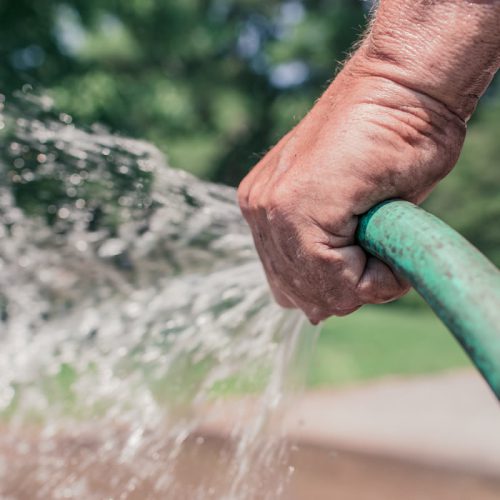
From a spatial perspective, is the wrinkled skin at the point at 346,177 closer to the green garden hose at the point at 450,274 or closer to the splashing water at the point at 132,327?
the green garden hose at the point at 450,274

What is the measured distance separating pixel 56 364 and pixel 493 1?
6.86ft

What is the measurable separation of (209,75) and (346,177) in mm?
11989

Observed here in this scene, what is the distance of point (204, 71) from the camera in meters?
12.9

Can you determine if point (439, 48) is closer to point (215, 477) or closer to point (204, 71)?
point (215, 477)

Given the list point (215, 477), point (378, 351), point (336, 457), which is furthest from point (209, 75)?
point (215, 477)

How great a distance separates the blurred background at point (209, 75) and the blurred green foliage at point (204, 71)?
0.01 m

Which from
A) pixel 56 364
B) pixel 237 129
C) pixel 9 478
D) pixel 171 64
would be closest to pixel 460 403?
pixel 9 478

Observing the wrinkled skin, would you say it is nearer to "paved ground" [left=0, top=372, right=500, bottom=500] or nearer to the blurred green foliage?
"paved ground" [left=0, top=372, right=500, bottom=500]

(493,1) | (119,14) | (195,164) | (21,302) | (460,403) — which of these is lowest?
(195,164)

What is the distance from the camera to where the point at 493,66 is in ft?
4.04

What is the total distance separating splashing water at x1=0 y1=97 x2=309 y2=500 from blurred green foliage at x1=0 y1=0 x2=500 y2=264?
8.29 meters

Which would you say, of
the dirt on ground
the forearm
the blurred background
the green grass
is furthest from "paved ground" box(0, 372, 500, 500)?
the blurred background

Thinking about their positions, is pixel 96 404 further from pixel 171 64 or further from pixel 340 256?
pixel 171 64

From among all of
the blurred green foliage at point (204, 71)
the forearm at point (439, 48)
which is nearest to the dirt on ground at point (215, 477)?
the forearm at point (439, 48)
